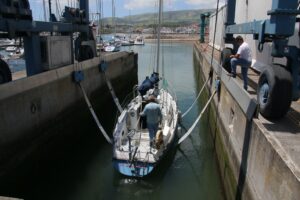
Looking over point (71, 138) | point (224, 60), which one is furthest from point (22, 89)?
point (224, 60)

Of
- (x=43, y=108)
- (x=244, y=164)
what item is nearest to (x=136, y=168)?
(x=244, y=164)

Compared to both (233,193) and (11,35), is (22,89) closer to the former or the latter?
(11,35)

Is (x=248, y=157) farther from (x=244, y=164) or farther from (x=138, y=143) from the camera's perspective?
(x=138, y=143)

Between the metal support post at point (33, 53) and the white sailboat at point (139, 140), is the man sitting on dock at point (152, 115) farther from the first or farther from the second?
the metal support post at point (33, 53)

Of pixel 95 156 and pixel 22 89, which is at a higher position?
pixel 22 89

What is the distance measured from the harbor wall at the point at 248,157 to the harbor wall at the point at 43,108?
20.9 ft

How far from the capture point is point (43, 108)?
11.2 metres

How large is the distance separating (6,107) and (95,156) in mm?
4494

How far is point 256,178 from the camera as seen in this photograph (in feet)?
22.4

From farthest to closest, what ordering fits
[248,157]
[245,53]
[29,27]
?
[29,27]
[245,53]
[248,157]

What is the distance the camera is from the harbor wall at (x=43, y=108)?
29.7 ft

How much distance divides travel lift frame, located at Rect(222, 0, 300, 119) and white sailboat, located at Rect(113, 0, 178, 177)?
380cm

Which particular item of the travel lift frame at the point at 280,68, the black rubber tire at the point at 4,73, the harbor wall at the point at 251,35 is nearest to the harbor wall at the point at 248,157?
the travel lift frame at the point at 280,68

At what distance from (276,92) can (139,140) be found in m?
5.28
